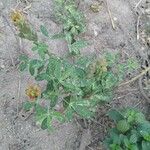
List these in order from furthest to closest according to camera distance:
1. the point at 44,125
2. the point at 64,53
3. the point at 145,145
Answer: the point at 64,53 < the point at 145,145 < the point at 44,125

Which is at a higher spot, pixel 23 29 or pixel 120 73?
pixel 23 29

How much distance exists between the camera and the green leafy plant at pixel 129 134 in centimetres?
228

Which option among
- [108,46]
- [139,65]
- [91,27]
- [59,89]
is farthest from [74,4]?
[59,89]

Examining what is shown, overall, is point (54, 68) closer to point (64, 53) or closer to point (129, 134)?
point (129, 134)

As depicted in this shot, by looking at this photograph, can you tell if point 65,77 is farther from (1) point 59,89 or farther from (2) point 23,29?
(2) point 23,29

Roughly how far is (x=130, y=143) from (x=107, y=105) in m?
0.48

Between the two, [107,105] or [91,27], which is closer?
[107,105]

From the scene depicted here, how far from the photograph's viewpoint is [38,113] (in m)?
2.17

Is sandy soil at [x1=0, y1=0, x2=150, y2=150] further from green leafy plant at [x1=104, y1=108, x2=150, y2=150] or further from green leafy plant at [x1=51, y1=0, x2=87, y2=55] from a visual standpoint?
green leafy plant at [x1=104, y1=108, x2=150, y2=150]

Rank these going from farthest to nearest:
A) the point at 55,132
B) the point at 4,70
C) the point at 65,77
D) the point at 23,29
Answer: the point at 4,70
the point at 55,132
the point at 65,77
the point at 23,29

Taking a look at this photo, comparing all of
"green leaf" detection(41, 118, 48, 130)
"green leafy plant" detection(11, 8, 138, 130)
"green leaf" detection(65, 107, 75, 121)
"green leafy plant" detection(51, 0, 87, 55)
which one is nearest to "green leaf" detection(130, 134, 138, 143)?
"green leafy plant" detection(11, 8, 138, 130)

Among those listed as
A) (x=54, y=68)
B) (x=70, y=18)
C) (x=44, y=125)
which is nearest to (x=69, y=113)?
(x=44, y=125)

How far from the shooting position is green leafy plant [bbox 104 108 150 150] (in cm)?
228

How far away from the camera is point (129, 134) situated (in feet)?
7.67
